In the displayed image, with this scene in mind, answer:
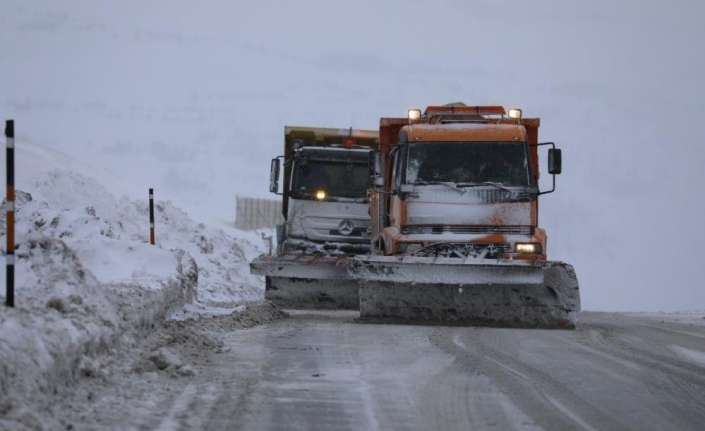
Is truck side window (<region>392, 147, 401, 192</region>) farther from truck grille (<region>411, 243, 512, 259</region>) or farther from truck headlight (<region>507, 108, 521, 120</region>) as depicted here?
truck headlight (<region>507, 108, 521, 120</region>)

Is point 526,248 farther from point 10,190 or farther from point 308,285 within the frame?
point 10,190

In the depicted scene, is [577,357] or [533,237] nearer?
[577,357]

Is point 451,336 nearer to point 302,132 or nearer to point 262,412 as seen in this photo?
point 262,412

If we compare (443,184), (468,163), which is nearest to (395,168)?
(443,184)

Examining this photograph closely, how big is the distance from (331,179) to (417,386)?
429 inches

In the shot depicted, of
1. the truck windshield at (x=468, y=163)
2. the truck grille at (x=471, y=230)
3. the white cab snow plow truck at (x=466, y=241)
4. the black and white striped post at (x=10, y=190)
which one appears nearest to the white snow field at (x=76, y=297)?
the black and white striped post at (x=10, y=190)

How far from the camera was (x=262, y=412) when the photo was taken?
20.4ft

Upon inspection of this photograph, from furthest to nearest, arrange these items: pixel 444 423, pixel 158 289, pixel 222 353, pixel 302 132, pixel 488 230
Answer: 1. pixel 302 132
2. pixel 488 230
3. pixel 158 289
4. pixel 222 353
5. pixel 444 423

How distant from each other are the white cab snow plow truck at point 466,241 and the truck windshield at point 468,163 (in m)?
0.01

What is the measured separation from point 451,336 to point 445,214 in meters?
2.64

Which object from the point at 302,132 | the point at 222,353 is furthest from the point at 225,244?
the point at 222,353

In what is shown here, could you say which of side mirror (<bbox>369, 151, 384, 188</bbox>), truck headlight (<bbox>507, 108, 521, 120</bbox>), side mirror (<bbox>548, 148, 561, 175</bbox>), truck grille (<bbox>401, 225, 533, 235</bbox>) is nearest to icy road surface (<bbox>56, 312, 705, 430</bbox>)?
truck grille (<bbox>401, 225, 533, 235</bbox>)

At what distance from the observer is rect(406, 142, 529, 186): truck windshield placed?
1360cm

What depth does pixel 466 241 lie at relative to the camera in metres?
13.2
